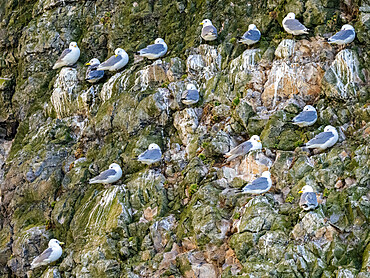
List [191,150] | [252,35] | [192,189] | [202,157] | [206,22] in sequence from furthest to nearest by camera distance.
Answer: [206,22] < [252,35] < [191,150] < [202,157] < [192,189]

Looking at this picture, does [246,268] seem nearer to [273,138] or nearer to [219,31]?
[273,138]

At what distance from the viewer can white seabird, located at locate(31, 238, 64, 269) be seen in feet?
58.4

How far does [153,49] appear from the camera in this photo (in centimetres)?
2047

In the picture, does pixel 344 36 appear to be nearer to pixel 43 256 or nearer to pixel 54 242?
pixel 54 242

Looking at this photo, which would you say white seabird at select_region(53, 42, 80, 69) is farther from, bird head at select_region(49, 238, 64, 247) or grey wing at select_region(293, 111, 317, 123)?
grey wing at select_region(293, 111, 317, 123)

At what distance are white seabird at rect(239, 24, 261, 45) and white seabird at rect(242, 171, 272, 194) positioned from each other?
507 cm

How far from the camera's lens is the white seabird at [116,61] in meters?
21.0

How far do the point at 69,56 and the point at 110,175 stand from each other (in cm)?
571

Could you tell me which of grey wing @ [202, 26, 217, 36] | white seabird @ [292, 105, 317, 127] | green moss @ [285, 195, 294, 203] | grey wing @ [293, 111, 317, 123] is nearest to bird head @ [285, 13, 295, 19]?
grey wing @ [202, 26, 217, 36]

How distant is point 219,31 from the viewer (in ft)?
67.7

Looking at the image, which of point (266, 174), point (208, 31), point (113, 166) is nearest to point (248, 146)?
point (266, 174)

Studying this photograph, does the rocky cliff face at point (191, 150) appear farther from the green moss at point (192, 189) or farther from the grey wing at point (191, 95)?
the grey wing at point (191, 95)

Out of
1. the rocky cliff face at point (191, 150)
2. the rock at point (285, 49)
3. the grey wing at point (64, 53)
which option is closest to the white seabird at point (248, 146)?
the rocky cliff face at point (191, 150)

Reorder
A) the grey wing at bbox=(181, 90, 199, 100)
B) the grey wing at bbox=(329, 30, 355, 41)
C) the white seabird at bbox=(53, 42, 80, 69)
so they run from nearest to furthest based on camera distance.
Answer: the grey wing at bbox=(329, 30, 355, 41) < the grey wing at bbox=(181, 90, 199, 100) < the white seabird at bbox=(53, 42, 80, 69)
